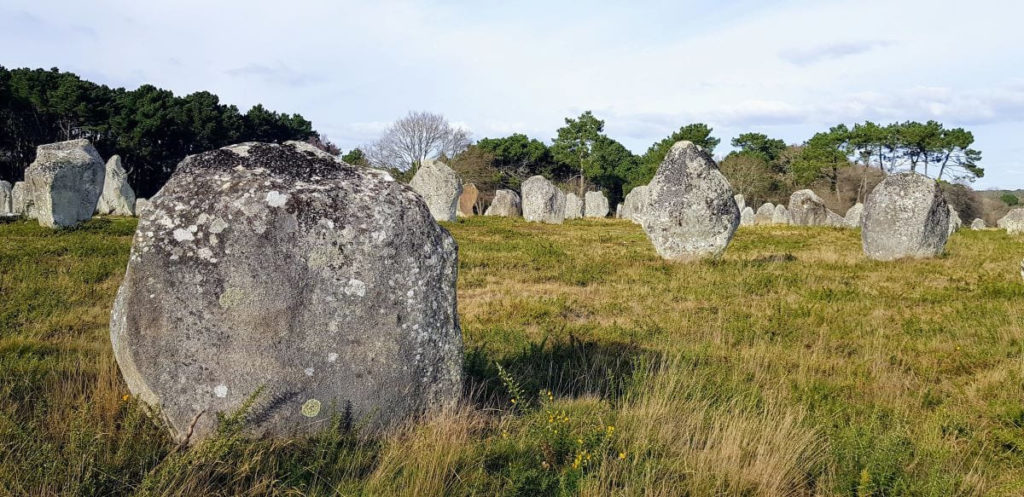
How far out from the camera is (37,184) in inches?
656

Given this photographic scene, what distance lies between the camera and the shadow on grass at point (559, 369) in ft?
15.3

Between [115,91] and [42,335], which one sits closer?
[42,335]

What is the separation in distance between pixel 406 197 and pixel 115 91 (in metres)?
46.7

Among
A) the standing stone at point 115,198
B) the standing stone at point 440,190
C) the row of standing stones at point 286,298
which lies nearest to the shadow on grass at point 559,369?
the row of standing stones at point 286,298

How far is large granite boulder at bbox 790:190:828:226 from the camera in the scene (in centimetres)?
3334

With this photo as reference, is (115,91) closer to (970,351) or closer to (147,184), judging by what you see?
(147,184)

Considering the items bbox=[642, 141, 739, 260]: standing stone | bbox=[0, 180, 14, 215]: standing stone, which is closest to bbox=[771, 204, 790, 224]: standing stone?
Answer: bbox=[642, 141, 739, 260]: standing stone

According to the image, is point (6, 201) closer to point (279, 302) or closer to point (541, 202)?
point (541, 202)

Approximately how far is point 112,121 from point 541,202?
27014mm

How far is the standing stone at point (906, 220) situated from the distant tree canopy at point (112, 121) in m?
38.9

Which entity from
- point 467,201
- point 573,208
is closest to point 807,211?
point 573,208

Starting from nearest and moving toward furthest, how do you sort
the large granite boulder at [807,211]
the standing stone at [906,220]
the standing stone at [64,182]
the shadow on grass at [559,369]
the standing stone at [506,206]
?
1. the shadow on grass at [559,369]
2. the standing stone at [906,220]
3. the standing stone at [64,182]
4. the large granite boulder at [807,211]
5. the standing stone at [506,206]

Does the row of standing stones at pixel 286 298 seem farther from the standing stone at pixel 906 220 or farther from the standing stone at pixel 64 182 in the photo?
the standing stone at pixel 64 182

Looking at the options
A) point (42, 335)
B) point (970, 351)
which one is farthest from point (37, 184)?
point (970, 351)
